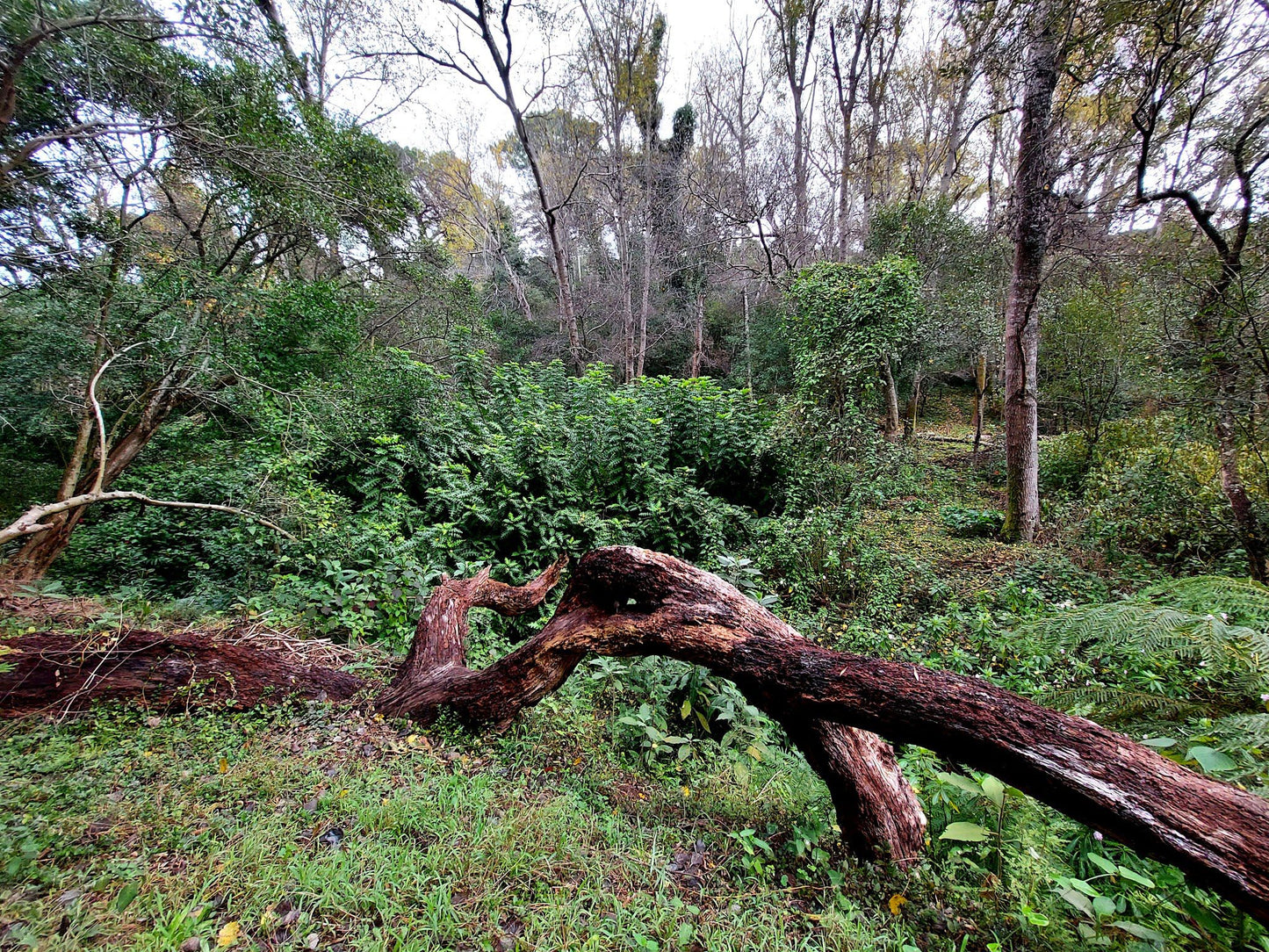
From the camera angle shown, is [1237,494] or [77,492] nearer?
[1237,494]

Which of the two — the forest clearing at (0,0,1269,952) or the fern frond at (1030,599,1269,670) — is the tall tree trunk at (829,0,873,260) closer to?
the forest clearing at (0,0,1269,952)

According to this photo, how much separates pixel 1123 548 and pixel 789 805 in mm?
4786

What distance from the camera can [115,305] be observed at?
4793 millimetres

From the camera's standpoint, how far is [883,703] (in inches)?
66.9

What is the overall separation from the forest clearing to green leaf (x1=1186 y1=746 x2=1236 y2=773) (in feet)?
0.07

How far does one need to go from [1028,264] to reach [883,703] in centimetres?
648

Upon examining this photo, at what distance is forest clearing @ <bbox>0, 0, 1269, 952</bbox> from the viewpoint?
153 cm

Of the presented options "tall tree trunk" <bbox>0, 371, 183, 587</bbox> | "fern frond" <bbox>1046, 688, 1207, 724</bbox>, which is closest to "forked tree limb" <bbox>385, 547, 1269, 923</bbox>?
"fern frond" <bbox>1046, 688, 1207, 724</bbox>

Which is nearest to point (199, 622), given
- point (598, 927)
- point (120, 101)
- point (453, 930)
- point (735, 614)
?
point (453, 930)

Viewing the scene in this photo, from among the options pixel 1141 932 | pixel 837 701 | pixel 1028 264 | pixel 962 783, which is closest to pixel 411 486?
pixel 837 701

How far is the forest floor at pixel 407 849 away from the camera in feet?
4.63

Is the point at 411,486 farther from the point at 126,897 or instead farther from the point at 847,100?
the point at 847,100

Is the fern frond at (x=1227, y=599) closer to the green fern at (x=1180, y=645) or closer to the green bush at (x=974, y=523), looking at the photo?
the green fern at (x=1180, y=645)

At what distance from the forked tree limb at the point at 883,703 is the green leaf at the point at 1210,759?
0.23m
